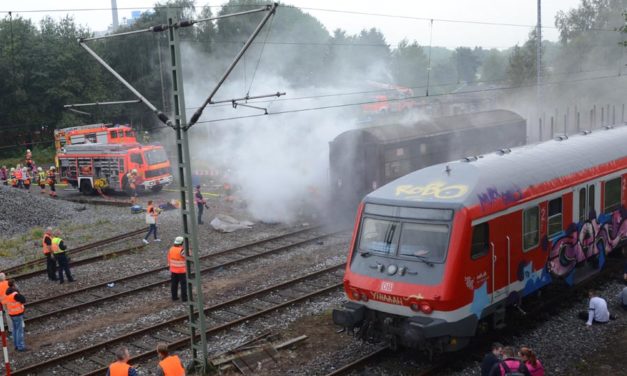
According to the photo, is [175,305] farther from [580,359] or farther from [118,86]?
[118,86]

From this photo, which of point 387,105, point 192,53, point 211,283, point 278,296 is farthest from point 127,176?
point 387,105

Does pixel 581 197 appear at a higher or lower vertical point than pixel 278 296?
higher

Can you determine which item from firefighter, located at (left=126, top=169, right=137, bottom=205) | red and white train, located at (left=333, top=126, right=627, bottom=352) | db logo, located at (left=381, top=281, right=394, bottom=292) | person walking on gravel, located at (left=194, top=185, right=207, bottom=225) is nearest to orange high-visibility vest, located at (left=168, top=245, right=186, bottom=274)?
red and white train, located at (left=333, top=126, right=627, bottom=352)

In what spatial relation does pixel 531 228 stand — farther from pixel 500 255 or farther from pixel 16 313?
pixel 16 313

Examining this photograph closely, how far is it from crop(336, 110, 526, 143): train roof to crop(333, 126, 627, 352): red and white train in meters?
8.64

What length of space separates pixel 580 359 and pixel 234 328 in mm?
5970

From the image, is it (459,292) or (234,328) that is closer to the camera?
(459,292)

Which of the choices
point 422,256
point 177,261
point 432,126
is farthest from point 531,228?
point 432,126

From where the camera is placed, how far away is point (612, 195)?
12.4m

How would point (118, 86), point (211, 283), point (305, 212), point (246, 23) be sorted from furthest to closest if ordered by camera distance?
point (118, 86) < point (246, 23) < point (305, 212) < point (211, 283)

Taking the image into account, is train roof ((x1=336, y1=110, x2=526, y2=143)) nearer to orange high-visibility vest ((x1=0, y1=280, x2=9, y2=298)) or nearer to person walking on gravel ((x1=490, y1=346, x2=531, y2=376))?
orange high-visibility vest ((x1=0, y1=280, x2=9, y2=298))

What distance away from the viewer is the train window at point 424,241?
8.67 metres

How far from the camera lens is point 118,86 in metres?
48.3

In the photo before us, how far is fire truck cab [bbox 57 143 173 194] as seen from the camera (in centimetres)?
2988
